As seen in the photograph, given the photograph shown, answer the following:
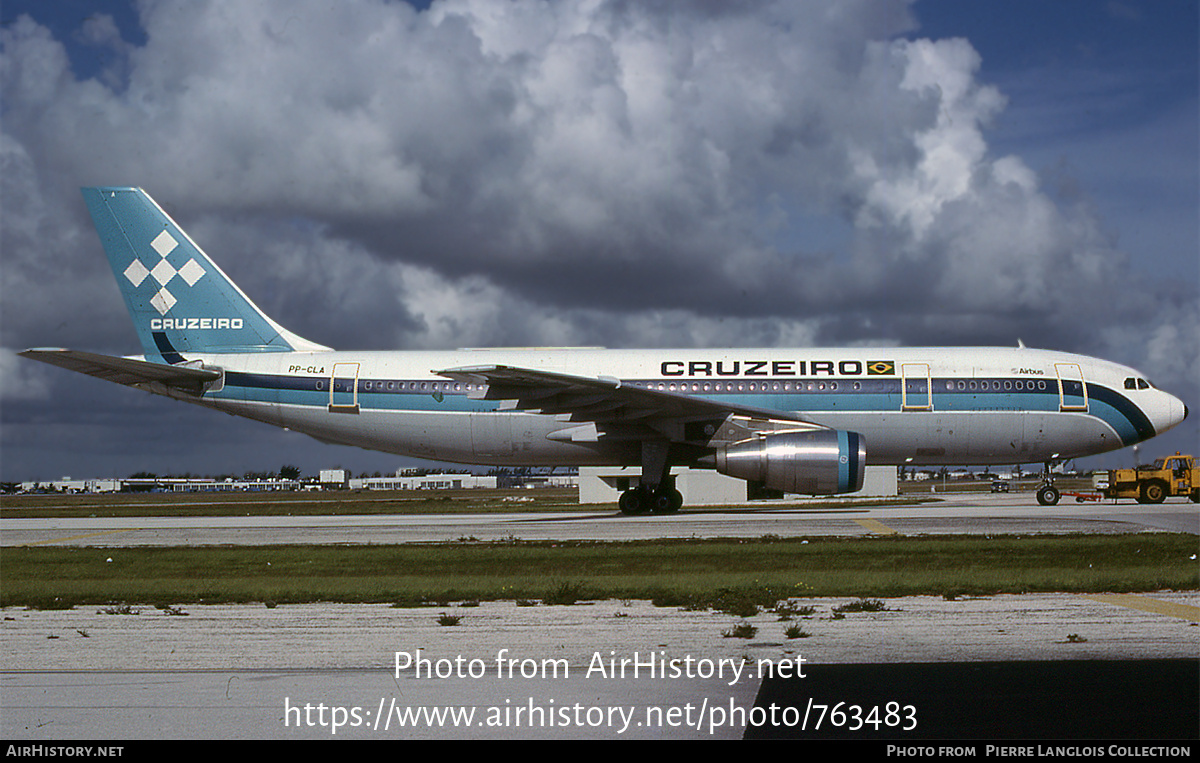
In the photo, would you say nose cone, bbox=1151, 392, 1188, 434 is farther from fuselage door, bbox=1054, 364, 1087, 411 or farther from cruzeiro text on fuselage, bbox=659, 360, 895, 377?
cruzeiro text on fuselage, bbox=659, 360, 895, 377

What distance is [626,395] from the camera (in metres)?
23.2

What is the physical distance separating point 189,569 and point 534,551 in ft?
17.4

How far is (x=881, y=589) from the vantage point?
10.3 meters

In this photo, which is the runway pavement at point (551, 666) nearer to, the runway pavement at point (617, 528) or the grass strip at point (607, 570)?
the grass strip at point (607, 570)

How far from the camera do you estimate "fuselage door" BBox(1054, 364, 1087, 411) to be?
83.3 ft

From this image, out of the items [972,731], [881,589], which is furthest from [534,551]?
[972,731]

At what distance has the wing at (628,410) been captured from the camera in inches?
908

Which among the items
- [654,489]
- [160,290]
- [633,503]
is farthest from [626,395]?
[160,290]

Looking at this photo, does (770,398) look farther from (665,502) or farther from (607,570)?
(607,570)

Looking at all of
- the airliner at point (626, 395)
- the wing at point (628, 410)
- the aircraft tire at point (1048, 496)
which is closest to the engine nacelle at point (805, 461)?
the airliner at point (626, 395)

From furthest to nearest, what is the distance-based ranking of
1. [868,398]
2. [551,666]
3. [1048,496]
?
[1048,496] < [868,398] < [551,666]

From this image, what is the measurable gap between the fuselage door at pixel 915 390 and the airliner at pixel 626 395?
0.04 metres

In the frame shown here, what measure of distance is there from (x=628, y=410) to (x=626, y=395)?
3.50 feet

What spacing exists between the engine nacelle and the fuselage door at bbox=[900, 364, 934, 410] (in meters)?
3.45
